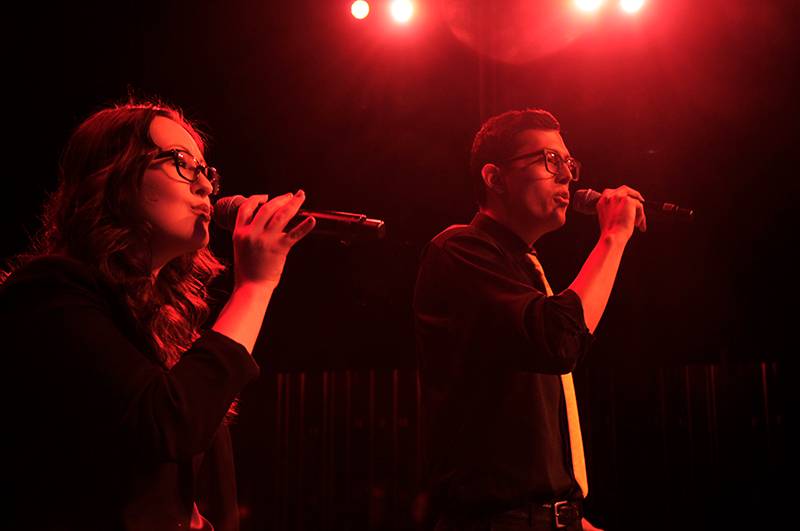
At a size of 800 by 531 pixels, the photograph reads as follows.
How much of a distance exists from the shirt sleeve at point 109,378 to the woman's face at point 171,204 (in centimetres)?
26

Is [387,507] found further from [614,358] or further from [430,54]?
[430,54]

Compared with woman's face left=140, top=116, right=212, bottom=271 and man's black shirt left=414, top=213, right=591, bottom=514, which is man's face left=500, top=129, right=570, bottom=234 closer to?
man's black shirt left=414, top=213, right=591, bottom=514

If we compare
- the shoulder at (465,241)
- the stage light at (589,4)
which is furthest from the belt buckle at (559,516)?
the stage light at (589,4)

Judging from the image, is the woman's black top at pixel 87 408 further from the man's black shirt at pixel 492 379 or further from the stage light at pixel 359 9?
the stage light at pixel 359 9

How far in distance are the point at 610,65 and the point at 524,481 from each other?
2975 millimetres

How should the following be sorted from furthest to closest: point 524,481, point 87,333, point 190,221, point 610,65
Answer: point 610,65
point 524,481
point 190,221
point 87,333

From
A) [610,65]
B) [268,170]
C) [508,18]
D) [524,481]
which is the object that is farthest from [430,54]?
[524,481]

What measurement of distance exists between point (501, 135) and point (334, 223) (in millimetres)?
774

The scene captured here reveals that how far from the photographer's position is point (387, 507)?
509 cm

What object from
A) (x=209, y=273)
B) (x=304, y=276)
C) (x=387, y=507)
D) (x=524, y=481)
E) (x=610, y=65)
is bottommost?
(x=387, y=507)

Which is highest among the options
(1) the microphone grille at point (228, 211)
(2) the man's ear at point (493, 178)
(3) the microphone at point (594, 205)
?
(2) the man's ear at point (493, 178)

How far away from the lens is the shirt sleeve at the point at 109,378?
1021 millimetres

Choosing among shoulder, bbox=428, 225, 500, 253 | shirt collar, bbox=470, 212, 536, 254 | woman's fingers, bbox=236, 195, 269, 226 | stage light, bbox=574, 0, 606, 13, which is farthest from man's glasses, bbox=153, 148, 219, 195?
stage light, bbox=574, 0, 606, 13

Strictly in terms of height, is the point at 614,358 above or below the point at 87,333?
above
